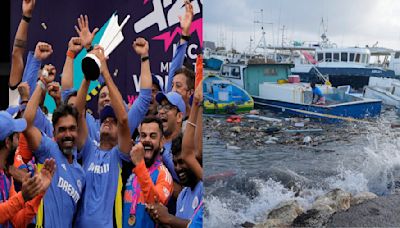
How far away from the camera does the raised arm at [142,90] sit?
8.39ft

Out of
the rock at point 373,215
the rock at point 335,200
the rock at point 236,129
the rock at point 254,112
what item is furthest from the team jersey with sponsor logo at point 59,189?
the rock at point 373,215

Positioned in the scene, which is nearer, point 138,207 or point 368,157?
point 138,207

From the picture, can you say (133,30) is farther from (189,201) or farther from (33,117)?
(189,201)

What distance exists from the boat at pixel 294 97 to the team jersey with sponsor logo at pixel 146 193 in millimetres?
562

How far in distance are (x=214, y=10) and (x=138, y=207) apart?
97 centimetres

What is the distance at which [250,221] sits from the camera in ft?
8.77

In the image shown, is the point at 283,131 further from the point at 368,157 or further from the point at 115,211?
the point at 115,211

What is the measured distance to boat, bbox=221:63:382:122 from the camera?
2.71 metres

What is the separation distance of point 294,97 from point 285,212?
557mm

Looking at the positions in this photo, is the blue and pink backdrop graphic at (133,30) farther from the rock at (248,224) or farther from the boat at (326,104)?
the rock at (248,224)

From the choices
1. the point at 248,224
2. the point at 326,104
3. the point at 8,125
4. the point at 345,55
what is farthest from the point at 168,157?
the point at 345,55

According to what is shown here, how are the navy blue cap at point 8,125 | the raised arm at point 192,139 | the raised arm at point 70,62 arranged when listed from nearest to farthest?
1. the navy blue cap at point 8,125
2. the raised arm at point 192,139
3. the raised arm at point 70,62

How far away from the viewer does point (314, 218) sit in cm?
279

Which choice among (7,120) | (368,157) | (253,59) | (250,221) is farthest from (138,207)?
(368,157)
